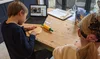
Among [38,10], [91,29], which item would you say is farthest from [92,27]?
[38,10]

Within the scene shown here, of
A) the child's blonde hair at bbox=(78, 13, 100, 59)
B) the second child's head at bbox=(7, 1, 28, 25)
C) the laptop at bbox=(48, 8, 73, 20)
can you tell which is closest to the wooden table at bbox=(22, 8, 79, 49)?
the laptop at bbox=(48, 8, 73, 20)

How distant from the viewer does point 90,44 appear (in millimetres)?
829

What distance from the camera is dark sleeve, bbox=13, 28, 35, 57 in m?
1.37

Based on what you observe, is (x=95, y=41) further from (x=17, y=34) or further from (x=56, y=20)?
(x=56, y=20)

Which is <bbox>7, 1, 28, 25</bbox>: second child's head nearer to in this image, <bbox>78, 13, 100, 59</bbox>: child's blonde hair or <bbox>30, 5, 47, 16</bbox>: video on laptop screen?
<bbox>30, 5, 47, 16</bbox>: video on laptop screen

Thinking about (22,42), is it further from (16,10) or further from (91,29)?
(91,29)

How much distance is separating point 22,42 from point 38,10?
2.19ft

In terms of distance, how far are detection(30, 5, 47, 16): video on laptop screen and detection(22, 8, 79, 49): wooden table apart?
0.38 ft

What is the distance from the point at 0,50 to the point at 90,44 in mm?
1995

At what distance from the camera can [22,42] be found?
4.59ft

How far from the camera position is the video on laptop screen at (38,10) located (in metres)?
1.94

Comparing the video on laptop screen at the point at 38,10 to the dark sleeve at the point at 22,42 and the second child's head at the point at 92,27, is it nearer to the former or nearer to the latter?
the dark sleeve at the point at 22,42

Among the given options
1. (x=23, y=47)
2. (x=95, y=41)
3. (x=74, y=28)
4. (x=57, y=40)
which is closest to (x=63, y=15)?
(x=74, y=28)

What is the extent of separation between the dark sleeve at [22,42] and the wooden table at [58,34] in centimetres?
10
